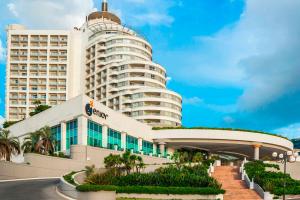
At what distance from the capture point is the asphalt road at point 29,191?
40528 millimetres

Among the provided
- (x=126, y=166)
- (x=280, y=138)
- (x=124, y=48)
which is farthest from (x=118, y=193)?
(x=124, y=48)

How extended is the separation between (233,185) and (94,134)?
25532 mm

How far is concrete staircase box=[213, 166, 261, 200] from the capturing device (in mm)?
47656

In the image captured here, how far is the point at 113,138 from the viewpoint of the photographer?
7838 centimetres

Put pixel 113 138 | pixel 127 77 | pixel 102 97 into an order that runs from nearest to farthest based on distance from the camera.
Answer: pixel 113 138
pixel 127 77
pixel 102 97

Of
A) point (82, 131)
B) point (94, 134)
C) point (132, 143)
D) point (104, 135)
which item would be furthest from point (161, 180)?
point (132, 143)

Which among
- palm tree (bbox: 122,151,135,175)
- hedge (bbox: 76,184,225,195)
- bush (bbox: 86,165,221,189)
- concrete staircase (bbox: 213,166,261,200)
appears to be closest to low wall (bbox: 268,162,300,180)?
concrete staircase (bbox: 213,166,261,200)

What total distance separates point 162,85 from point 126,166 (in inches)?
2928

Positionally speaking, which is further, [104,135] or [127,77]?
Answer: [127,77]

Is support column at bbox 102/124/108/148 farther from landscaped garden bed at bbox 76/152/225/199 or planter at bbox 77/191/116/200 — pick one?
planter at bbox 77/191/116/200

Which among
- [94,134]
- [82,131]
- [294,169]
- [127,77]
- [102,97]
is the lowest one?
[294,169]

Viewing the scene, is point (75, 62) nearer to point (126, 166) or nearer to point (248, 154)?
point (248, 154)

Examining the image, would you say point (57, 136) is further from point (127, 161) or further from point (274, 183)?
point (274, 183)

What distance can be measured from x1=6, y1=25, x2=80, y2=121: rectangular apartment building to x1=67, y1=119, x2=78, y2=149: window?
7469 centimetres
